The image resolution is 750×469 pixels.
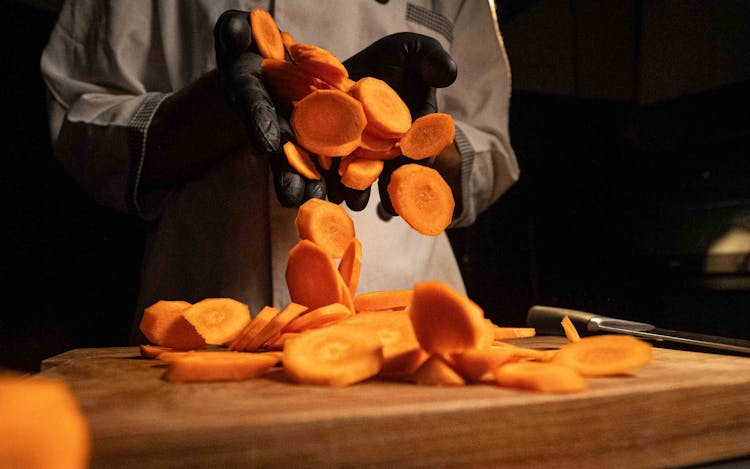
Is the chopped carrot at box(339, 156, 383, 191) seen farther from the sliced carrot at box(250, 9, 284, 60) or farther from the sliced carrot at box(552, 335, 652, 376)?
the sliced carrot at box(552, 335, 652, 376)

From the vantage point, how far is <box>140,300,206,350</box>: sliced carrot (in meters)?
0.72

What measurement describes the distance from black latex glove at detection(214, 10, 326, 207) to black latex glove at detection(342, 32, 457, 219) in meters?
0.13

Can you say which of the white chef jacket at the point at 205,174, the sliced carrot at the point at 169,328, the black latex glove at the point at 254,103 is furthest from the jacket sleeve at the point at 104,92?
the sliced carrot at the point at 169,328

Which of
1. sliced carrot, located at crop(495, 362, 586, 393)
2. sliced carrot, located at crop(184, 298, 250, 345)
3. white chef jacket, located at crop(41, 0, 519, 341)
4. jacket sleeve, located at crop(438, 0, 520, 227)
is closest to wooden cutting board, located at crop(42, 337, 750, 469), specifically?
sliced carrot, located at crop(495, 362, 586, 393)

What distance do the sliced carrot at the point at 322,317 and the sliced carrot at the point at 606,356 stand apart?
0.73ft

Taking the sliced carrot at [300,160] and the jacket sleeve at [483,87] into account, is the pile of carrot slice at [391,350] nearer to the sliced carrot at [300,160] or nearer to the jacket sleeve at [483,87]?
the sliced carrot at [300,160]

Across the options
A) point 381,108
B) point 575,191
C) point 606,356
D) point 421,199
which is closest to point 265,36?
point 381,108

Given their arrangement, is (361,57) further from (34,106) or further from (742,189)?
(742,189)

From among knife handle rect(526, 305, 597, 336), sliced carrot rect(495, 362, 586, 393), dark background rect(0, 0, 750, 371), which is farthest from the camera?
dark background rect(0, 0, 750, 371)

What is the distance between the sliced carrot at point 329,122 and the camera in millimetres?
768

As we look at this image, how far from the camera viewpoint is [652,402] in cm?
50

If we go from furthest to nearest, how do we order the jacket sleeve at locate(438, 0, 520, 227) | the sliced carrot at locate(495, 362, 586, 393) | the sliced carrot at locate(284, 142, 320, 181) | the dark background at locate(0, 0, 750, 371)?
the dark background at locate(0, 0, 750, 371) < the jacket sleeve at locate(438, 0, 520, 227) < the sliced carrot at locate(284, 142, 320, 181) < the sliced carrot at locate(495, 362, 586, 393)

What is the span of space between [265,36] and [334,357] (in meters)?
0.60

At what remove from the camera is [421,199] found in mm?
821
